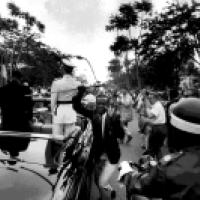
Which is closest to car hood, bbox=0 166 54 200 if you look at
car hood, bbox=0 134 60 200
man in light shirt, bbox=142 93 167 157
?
car hood, bbox=0 134 60 200

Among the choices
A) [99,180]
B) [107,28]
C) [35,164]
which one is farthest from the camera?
[107,28]

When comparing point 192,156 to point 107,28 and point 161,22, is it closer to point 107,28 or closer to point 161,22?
point 161,22

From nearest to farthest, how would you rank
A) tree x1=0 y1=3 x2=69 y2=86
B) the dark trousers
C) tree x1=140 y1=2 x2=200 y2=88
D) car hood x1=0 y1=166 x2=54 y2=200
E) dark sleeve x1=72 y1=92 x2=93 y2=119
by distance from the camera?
car hood x1=0 y1=166 x2=54 y2=200 → dark sleeve x1=72 y1=92 x2=93 y2=119 → the dark trousers → tree x1=140 y1=2 x2=200 y2=88 → tree x1=0 y1=3 x2=69 y2=86

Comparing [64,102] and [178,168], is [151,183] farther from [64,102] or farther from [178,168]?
[64,102]

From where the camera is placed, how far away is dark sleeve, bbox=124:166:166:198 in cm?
180

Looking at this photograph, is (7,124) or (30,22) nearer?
(7,124)

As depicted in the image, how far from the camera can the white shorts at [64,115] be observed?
4.58 metres

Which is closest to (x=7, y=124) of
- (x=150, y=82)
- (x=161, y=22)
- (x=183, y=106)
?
(x=183, y=106)

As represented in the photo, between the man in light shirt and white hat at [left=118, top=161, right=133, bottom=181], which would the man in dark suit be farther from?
the man in light shirt

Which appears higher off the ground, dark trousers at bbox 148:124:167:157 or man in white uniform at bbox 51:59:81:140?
man in white uniform at bbox 51:59:81:140

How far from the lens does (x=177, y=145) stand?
1.93 meters

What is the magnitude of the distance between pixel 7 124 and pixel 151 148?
403 cm

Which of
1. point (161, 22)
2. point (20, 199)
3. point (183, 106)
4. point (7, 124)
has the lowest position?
point (20, 199)

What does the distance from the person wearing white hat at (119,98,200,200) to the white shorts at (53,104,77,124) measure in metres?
2.57
